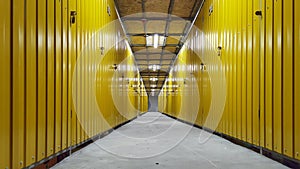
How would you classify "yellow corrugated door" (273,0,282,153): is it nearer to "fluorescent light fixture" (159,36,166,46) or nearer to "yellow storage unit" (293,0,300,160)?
"yellow storage unit" (293,0,300,160)

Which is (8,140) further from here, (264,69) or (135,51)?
(135,51)

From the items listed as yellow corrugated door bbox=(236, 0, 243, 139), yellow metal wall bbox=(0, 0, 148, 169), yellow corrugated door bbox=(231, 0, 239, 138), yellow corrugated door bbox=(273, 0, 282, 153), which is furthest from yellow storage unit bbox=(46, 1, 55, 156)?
yellow corrugated door bbox=(231, 0, 239, 138)

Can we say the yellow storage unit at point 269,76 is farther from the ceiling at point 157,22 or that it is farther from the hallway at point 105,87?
the ceiling at point 157,22

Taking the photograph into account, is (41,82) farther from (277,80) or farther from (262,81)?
(262,81)

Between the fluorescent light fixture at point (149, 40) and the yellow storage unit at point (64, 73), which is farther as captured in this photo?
the fluorescent light fixture at point (149, 40)

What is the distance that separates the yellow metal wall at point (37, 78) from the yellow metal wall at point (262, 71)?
3218 millimetres

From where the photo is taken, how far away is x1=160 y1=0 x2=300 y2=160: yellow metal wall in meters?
4.44

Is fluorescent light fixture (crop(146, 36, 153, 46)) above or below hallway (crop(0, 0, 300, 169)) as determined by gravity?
above

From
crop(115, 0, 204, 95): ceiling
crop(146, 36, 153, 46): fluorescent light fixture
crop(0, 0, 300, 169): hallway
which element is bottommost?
crop(0, 0, 300, 169): hallway

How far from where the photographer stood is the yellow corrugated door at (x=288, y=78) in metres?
4.44

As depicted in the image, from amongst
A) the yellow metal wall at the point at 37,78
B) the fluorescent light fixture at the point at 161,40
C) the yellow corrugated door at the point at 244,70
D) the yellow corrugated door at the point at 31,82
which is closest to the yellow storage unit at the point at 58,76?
the yellow metal wall at the point at 37,78

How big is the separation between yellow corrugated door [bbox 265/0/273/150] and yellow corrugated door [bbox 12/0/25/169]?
3.60 metres

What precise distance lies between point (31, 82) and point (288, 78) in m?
3.30

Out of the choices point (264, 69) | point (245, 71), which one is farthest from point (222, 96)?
point (264, 69)
